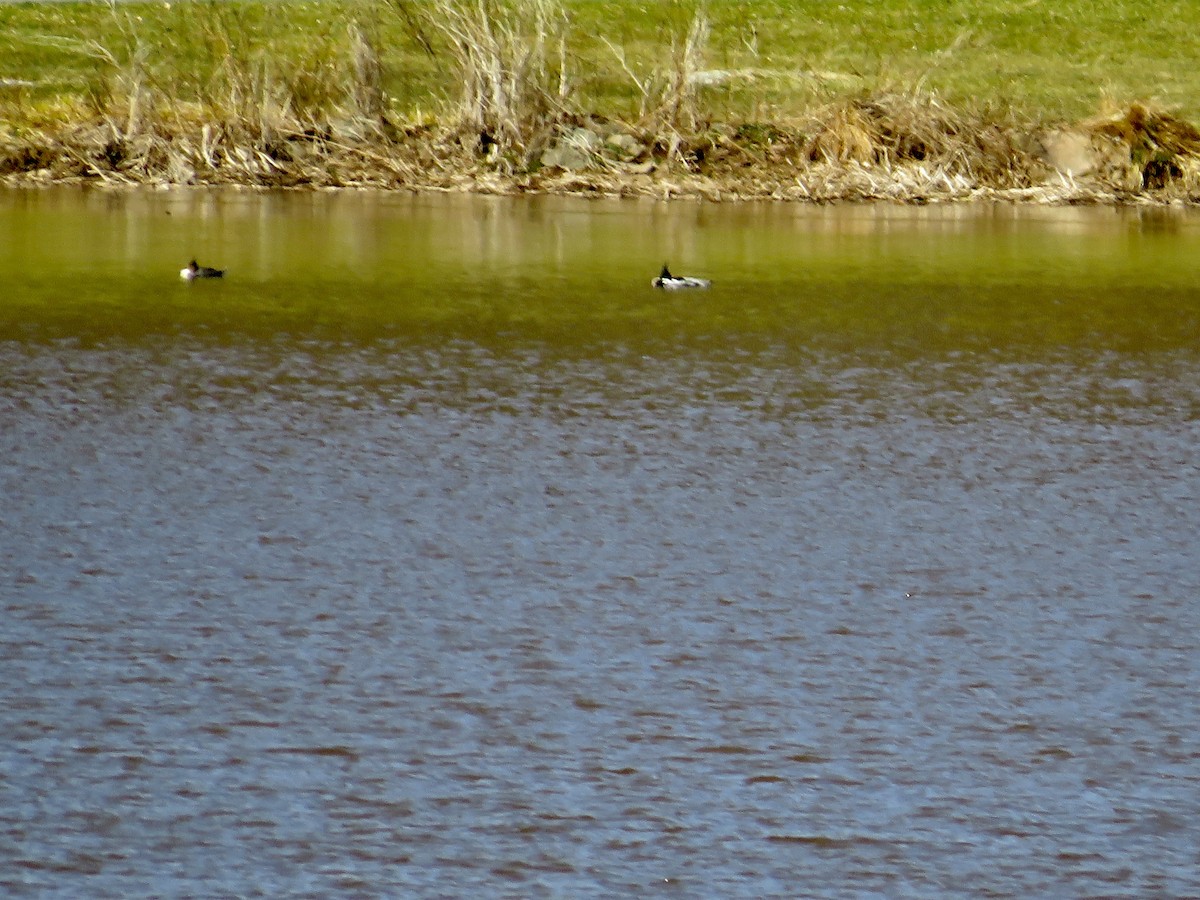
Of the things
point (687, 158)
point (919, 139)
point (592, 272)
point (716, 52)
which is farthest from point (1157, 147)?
point (592, 272)

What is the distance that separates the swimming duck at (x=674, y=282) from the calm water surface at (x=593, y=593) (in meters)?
0.41

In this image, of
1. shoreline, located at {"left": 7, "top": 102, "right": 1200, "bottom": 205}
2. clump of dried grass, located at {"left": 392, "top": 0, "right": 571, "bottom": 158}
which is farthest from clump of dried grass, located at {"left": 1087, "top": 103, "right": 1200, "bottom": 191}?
clump of dried grass, located at {"left": 392, "top": 0, "right": 571, "bottom": 158}

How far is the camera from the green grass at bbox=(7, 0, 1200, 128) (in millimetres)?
32938

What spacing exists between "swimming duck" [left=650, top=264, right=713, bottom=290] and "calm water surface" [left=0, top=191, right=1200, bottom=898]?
41 cm

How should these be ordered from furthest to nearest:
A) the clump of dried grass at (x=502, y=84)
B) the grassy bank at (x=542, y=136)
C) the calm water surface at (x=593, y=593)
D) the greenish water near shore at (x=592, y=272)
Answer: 1. the grassy bank at (x=542, y=136)
2. the clump of dried grass at (x=502, y=84)
3. the greenish water near shore at (x=592, y=272)
4. the calm water surface at (x=593, y=593)

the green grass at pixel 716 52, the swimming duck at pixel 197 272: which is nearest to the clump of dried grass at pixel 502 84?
the green grass at pixel 716 52

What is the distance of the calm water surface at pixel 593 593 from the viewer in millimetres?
7344

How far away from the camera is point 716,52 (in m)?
40.4

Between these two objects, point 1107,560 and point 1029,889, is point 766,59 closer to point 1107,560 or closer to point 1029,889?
point 1107,560

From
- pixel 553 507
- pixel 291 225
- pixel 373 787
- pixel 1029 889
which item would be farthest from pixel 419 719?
pixel 291 225

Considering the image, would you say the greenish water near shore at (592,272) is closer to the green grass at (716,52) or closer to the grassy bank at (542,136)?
the grassy bank at (542,136)

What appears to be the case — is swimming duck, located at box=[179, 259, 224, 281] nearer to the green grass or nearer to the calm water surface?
the calm water surface

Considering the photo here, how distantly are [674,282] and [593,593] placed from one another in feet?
35.4

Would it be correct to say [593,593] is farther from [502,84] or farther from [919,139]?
[919,139]
